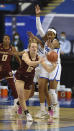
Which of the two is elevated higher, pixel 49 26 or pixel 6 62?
pixel 49 26

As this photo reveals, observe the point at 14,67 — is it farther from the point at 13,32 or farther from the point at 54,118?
the point at 54,118

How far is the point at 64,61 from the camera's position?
61.4 feet

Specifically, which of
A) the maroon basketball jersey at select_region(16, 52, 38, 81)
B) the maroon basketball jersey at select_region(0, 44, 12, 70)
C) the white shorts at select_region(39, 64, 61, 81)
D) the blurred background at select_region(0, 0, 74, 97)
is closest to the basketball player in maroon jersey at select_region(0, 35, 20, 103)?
the maroon basketball jersey at select_region(0, 44, 12, 70)

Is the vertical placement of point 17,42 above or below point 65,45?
above

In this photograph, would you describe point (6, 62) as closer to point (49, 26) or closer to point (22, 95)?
point (22, 95)

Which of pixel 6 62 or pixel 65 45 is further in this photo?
pixel 65 45

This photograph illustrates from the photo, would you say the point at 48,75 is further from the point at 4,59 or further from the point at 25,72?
the point at 4,59

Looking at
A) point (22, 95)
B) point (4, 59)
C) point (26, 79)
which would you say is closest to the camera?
point (22, 95)

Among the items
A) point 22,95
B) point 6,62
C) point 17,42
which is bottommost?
point 22,95

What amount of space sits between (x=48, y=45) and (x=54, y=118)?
5.34ft

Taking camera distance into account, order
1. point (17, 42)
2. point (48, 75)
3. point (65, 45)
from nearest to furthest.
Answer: point (48, 75)
point (65, 45)
point (17, 42)

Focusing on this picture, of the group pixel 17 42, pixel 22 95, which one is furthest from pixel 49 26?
pixel 22 95

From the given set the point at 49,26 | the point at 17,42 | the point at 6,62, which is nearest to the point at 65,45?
the point at 49,26

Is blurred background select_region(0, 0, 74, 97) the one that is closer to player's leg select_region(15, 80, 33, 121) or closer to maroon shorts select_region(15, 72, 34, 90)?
maroon shorts select_region(15, 72, 34, 90)
